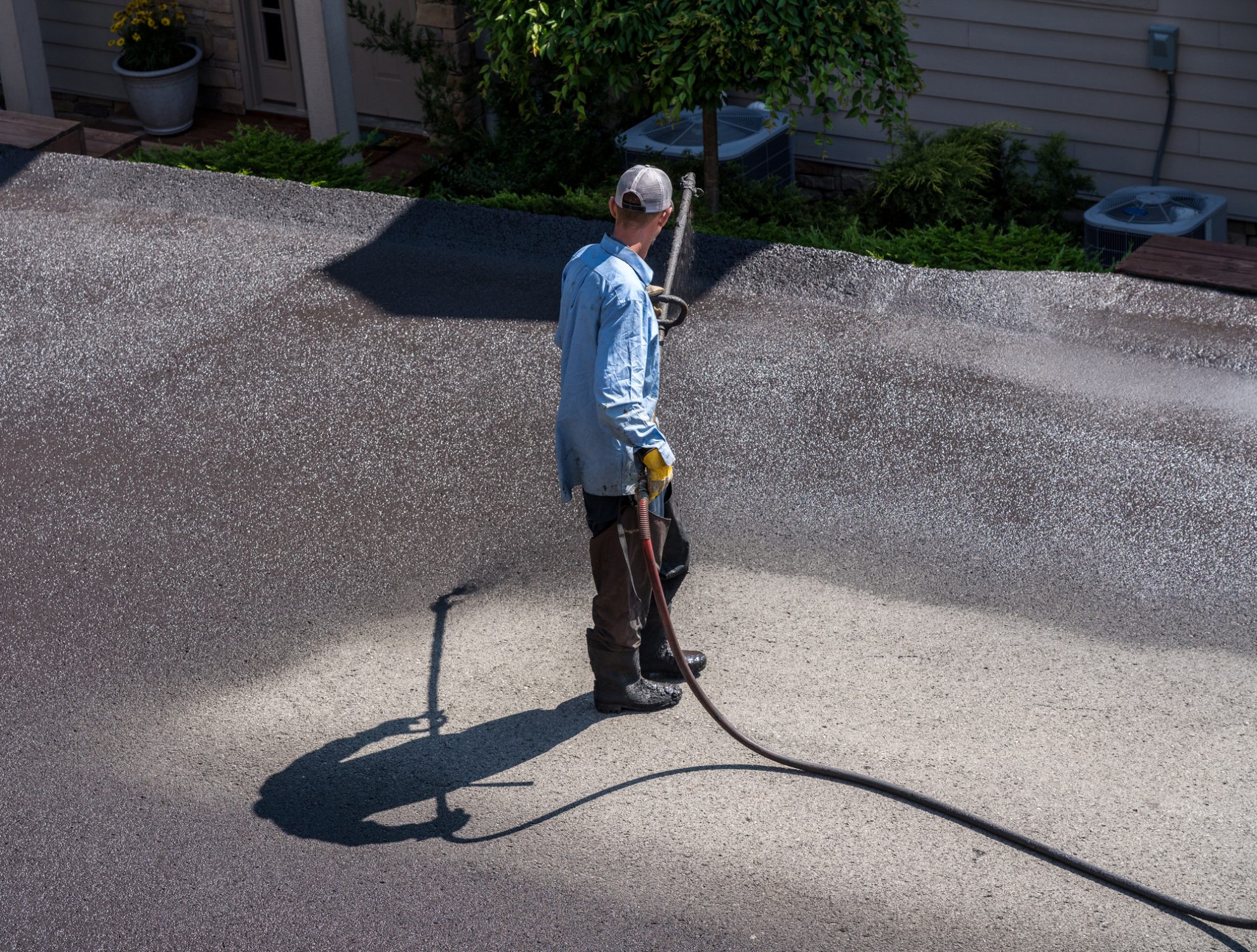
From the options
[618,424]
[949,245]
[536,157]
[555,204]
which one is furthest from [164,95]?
[618,424]

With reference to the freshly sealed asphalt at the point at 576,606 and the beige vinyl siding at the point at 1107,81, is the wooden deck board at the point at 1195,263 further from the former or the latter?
the beige vinyl siding at the point at 1107,81

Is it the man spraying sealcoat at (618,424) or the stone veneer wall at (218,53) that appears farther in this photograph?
the stone veneer wall at (218,53)

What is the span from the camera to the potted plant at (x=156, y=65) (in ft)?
41.4

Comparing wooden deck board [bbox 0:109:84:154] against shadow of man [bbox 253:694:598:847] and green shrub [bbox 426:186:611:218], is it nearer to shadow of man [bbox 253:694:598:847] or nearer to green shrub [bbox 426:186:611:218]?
green shrub [bbox 426:186:611:218]

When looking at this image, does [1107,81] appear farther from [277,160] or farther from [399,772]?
[399,772]

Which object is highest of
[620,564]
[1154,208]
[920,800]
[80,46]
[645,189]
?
[645,189]

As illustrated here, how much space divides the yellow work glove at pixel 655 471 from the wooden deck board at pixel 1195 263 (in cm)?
434

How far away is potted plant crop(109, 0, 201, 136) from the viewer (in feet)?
41.4

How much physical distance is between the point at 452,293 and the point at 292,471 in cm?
187

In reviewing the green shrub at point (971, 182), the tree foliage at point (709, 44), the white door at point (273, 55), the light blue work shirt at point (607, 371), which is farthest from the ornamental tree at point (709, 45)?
the white door at point (273, 55)

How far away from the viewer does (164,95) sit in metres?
12.7

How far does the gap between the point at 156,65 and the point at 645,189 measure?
998 cm

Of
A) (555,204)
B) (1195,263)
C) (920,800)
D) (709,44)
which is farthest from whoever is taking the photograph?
(555,204)

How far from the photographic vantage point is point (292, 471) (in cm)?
643
